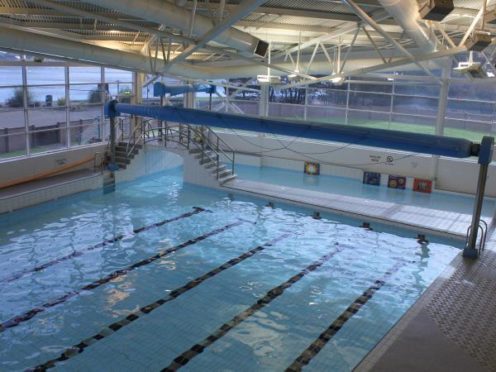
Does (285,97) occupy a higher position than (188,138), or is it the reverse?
(285,97)

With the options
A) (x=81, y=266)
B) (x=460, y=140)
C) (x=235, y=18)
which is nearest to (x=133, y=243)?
(x=81, y=266)

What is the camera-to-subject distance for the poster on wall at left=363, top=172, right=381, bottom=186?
15.9 metres

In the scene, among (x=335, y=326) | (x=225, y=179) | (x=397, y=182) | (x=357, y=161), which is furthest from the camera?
(x=357, y=161)

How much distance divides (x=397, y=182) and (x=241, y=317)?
395 inches

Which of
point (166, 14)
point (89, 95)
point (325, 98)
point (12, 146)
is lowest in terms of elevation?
point (12, 146)

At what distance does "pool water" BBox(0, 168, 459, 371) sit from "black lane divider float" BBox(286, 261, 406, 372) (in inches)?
0.8

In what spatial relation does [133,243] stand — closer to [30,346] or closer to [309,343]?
[30,346]

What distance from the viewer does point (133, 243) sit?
968cm

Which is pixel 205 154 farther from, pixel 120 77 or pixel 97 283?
pixel 120 77

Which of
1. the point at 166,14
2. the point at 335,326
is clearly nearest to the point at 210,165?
the point at 166,14

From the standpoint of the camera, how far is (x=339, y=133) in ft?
30.9

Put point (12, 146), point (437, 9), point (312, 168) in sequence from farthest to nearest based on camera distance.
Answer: point (12, 146) < point (312, 168) < point (437, 9)

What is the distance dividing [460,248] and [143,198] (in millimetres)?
7756

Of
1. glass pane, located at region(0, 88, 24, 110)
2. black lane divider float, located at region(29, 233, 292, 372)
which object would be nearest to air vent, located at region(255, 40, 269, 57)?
black lane divider float, located at region(29, 233, 292, 372)
